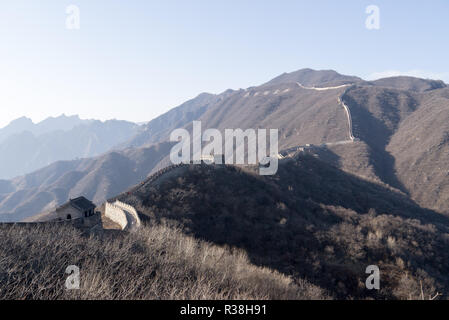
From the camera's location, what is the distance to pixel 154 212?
102 feet

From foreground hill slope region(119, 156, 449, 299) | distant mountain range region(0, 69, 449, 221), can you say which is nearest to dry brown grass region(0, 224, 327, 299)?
foreground hill slope region(119, 156, 449, 299)

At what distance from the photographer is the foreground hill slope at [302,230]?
2300 cm

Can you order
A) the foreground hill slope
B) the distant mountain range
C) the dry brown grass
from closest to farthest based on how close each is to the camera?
the dry brown grass, the foreground hill slope, the distant mountain range

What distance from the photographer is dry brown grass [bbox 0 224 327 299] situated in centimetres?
946

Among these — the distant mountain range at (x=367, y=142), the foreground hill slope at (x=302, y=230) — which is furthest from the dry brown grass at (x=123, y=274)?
the distant mountain range at (x=367, y=142)

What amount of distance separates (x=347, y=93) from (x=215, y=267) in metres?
151

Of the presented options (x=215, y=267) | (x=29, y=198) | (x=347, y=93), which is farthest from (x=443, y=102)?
(x=29, y=198)

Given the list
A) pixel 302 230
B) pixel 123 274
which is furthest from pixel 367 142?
pixel 123 274

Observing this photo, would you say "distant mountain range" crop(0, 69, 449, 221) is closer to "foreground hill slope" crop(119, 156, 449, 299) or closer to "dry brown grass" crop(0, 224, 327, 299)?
"foreground hill slope" crop(119, 156, 449, 299)

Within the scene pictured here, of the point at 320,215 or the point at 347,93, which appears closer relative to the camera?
the point at 320,215

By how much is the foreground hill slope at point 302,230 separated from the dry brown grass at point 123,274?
10.6 metres

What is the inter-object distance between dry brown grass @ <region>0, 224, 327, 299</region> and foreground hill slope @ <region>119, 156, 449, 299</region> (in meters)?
10.6

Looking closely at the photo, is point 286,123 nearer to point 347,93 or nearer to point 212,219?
point 347,93

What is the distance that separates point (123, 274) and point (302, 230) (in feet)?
75.8
